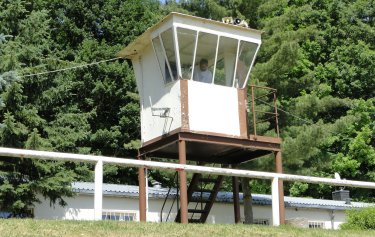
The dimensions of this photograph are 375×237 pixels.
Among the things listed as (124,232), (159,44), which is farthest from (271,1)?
(124,232)

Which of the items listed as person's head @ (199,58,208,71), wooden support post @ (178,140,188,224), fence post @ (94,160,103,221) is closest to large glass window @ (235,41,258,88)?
person's head @ (199,58,208,71)

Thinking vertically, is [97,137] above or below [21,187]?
above

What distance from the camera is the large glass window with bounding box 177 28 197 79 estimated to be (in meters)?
16.8

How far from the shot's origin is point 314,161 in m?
27.8

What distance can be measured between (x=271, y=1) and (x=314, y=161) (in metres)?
7.28

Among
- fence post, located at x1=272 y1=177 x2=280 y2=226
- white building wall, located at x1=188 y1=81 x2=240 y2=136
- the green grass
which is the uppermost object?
white building wall, located at x1=188 y1=81 x2=240 y2=136

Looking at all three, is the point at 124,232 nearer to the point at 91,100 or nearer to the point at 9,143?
the point at 9,143

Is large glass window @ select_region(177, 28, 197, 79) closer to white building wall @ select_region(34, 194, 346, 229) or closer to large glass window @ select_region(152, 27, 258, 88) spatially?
large glass window @ select_region(152, 27, 258, 88)

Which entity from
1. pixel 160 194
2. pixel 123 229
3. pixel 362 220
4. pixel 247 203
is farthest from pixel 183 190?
pixel 247 203

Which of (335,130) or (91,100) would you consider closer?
(335,130)

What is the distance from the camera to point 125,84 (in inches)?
1375

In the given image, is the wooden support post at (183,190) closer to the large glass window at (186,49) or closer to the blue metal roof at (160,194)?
the large glass window at (186,49)

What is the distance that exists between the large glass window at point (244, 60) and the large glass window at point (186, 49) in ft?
4.69

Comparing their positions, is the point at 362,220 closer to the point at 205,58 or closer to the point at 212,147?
the point at 212,147
